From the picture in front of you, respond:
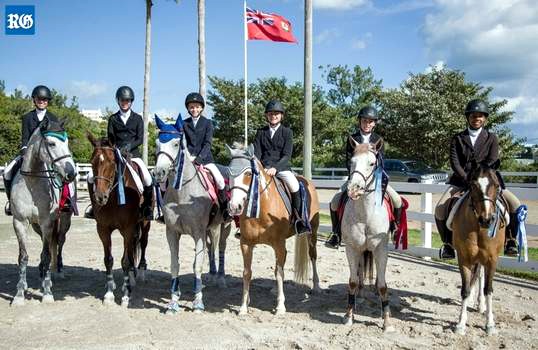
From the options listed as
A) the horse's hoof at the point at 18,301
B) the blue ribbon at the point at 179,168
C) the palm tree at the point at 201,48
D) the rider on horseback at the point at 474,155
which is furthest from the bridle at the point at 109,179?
the palm tree at the point at 201,48

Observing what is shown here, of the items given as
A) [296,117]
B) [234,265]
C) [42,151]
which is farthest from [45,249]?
[296,117]

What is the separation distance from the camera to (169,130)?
5801 mm

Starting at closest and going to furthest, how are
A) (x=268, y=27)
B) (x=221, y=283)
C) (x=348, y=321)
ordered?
(x=348, y=321)
(x=221, y=283)
(x=268, y=27)

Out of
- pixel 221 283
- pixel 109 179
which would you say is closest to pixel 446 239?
pixel 221 283

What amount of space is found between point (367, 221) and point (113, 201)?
3413 millimetres

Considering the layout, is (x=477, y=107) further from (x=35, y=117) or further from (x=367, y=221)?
(x=35, y=117)

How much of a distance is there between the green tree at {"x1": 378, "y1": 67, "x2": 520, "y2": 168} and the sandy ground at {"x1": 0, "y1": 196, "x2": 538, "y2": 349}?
21491 mm

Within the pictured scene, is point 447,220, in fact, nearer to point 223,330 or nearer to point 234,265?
point 223,330

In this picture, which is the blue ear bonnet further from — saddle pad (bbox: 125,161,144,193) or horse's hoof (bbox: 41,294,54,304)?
horse's hoof (bbox: 41,294,54,304)

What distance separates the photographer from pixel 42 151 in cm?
613

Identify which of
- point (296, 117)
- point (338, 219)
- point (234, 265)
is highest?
point (296, 117)

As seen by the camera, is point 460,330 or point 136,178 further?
point 136,178

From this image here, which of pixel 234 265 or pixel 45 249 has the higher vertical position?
pixel 45 249

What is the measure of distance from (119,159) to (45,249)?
5.74ft
